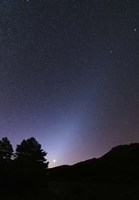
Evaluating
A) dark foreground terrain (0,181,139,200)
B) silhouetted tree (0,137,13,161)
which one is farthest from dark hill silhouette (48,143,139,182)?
silhouetted tree (0,137,13,161)

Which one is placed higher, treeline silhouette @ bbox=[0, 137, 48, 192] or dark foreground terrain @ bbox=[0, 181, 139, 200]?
treeline silhouette @ bbox=[0, 137, 48, 192]

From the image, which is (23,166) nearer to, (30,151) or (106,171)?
(30,151)

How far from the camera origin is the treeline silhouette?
3606cm

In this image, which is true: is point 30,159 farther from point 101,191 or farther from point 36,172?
point 101,191

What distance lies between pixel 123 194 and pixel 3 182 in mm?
17889

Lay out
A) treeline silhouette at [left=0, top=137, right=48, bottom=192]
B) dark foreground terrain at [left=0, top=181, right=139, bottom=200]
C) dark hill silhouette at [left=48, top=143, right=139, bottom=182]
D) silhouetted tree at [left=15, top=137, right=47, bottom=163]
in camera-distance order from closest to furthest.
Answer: dark foreground terrain at [left=0, top=181, right=139, bottom=200], treeline silhouette at [left=0, top=137, right=48, bottom=192], silhouetted tree at [left=15, top=137, right=47, bottom=163], dark hill silhouette at [left=48, top=143, right=139, bottom=182]

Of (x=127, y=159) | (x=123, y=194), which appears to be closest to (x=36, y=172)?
(x=123, y=194)

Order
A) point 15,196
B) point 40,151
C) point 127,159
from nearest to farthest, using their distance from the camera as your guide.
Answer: point 15,196 → point 40,151 → point 127,159

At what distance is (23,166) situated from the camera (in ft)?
122

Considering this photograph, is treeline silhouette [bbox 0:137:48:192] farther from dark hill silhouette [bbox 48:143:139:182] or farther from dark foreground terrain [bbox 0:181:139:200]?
dark hill silhouette [bbox 48:143:139:182]

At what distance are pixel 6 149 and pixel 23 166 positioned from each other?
6991mm

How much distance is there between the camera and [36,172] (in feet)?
123

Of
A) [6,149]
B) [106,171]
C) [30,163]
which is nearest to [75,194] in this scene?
A: [30,163]

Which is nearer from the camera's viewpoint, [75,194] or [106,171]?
[75,194]
